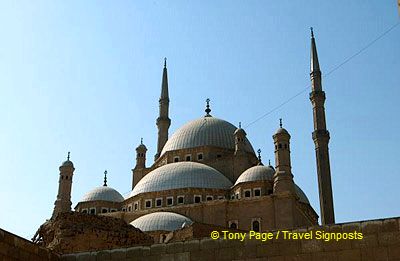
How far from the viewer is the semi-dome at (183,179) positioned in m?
27.1

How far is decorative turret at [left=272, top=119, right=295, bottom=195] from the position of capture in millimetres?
24375

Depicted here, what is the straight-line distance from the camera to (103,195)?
100ft

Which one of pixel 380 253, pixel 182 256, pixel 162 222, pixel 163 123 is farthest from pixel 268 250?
pixel 163 123

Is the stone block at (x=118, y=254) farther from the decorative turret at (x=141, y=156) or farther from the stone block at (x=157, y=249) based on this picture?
the decorative turret at (x=141, y=156)

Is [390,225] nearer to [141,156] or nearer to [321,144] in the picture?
[321,144]

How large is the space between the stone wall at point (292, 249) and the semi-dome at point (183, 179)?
20.8 metres

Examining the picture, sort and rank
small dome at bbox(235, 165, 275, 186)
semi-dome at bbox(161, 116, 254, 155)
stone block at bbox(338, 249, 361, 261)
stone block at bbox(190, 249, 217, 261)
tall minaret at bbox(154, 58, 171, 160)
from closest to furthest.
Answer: stone block at bbox(338, 249, 361, 261) → stone block at bbox(190, 249, 217, 261) → small dome at bbox(235, 165, 275, 186) → semi-dome at bbox(161, 116, 254, 155) → tall minaret at bbox(154, 58, 171, 160)

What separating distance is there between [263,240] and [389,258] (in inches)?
49.0

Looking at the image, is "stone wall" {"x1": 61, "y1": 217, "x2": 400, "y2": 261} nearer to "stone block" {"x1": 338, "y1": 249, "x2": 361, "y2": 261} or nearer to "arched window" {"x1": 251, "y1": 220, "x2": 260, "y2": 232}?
"stone block" {"x1": 338, "y1": 249, "x2": 361, "y2": 261}

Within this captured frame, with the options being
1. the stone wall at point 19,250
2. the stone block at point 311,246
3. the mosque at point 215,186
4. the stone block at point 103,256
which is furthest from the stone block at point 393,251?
the mosque at point 215,186

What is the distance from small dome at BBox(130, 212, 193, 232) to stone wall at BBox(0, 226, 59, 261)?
16.5 m

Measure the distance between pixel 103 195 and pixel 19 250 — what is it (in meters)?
25.0

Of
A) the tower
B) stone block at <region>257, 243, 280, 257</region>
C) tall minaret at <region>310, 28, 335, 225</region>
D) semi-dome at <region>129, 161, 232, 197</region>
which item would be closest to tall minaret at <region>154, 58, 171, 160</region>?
semi-dome at <region>129, 161, 232, 197</region>

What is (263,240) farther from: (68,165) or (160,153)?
(160,153)
